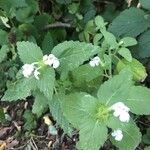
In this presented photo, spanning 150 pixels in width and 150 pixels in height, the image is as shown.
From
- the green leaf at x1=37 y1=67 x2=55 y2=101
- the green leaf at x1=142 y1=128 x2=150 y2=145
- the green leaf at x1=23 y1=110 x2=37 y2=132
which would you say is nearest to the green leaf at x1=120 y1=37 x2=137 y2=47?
the green leaf at x1=37 y1=67 x2=55 y2=101

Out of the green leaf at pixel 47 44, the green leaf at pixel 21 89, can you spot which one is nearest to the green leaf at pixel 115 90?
the green leaf at pixel 21 89

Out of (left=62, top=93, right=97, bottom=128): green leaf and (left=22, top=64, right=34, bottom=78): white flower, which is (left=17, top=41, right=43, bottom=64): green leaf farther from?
(left=62, top=93, right=97, bottom=128): green leaf

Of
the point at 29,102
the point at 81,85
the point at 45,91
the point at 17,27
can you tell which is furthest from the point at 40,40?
the point at 45,91

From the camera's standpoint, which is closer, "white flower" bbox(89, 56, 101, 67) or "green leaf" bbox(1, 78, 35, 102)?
"green leaf" bbox(1, 78, 35, 102)

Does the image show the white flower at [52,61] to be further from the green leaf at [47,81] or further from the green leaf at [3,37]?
the green leaf at [3,37]

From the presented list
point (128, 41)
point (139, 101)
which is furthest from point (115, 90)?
point (128, 41)

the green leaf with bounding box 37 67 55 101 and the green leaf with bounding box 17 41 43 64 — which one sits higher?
the green leaf with bounding box 17 41 43 64
